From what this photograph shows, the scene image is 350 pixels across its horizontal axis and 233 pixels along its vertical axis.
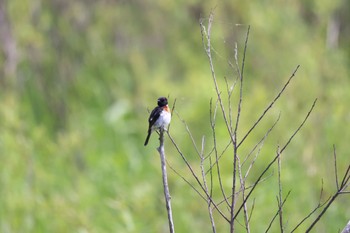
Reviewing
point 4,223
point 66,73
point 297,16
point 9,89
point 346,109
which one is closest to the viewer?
point 346,109

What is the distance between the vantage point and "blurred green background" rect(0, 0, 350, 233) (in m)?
15.1

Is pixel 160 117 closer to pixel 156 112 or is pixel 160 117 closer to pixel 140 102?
pixel 156 112

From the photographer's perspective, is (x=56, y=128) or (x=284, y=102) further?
(x=56, y=128)

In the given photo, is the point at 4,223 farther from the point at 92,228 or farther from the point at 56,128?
the point at 56,128

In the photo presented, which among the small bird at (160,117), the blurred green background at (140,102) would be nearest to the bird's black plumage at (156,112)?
the small bird at (160,117)

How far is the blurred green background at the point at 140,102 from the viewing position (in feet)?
49.6

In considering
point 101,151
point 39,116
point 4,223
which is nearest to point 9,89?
point 39,116

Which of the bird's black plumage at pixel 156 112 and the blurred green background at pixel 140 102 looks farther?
the blurred green background at pixel 140 102

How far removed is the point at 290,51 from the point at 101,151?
15.2ft

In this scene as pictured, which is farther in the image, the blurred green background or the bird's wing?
the blurred green background

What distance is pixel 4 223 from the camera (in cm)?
1606

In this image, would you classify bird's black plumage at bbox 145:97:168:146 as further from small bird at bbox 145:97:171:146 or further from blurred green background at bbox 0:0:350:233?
blurred green background at bbox 0:0:350:233

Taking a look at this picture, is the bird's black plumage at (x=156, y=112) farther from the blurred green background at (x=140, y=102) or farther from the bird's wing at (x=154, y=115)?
A: the blurred green background at (x=140, y=102)

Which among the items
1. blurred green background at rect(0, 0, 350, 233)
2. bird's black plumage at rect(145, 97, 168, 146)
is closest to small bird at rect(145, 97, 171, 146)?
bird's black plumage at rect(145, 97, 168, 146)
